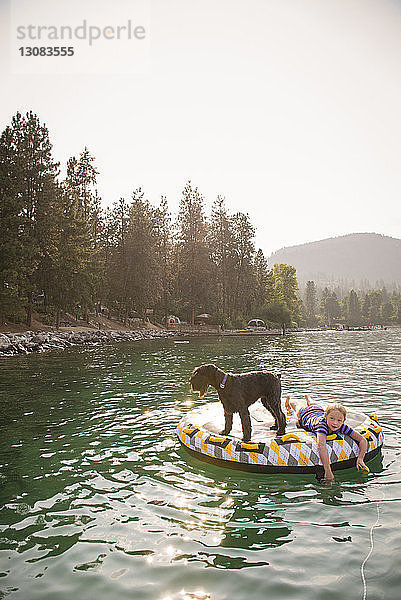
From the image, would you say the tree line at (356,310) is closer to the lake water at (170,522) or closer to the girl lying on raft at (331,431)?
the lake water at (170,522)

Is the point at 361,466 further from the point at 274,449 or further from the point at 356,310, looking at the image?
the point at 356,310

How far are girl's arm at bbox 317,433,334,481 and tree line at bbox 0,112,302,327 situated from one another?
35.2 m

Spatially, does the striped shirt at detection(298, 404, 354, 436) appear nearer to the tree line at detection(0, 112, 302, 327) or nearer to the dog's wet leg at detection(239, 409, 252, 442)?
the dog's wet leg at detection(239, 409, 252, 442)

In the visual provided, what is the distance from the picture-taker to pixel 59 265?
45.8 metres

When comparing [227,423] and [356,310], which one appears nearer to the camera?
[227,423]

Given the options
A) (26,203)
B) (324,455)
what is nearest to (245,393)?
(324,455)

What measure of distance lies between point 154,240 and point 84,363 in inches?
1612

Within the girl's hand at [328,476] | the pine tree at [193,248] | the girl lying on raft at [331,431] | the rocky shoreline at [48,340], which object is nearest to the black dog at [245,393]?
the girl lying on raft at [331,431]

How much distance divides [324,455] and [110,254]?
61191mm

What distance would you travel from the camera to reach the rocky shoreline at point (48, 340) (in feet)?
110

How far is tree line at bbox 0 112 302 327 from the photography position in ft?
134

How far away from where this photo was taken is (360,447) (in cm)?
846

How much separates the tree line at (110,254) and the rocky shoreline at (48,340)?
312cm

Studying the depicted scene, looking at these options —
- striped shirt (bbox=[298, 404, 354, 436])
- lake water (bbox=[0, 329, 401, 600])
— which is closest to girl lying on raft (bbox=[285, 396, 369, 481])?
striped shirt (bbox=[298, 404, 354, 436])
